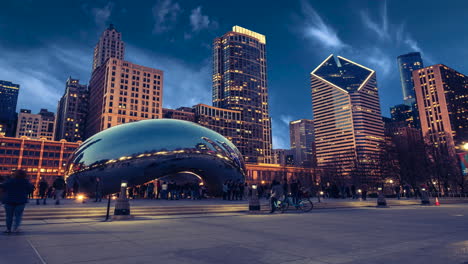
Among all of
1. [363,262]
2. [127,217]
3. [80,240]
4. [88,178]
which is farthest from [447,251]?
[88,178]

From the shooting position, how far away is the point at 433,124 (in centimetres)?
15150

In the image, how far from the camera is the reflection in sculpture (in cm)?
2241

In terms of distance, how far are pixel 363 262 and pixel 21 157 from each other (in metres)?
142

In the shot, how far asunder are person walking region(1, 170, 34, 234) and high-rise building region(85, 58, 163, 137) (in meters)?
128

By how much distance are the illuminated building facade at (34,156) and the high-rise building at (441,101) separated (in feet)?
570

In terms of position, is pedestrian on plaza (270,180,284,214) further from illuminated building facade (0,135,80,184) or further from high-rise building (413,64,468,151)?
high-rise building (413,64,468,151)

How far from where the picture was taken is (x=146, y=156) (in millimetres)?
22844

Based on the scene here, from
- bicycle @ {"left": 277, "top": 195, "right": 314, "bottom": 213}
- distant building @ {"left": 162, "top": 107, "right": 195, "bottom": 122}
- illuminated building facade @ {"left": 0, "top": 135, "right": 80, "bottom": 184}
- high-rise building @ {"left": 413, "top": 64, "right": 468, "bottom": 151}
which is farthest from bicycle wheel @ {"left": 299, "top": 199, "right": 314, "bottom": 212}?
high-rise building @ {"left": 413, "top": 64, "right": 468, "bottom": 151}

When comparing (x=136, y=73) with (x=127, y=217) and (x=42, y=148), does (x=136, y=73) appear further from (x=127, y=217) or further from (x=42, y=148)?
(x=127, y=217)

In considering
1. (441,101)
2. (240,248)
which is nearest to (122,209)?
(240,248)

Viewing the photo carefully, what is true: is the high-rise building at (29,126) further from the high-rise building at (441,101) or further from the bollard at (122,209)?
the high-rise building at (441,101)

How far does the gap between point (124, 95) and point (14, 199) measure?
136 m

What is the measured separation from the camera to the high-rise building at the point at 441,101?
14650 centimetres

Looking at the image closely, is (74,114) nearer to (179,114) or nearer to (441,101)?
(179,114)
